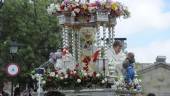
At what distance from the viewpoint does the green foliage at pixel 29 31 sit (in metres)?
44.8

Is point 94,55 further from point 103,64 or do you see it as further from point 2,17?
point 2,17

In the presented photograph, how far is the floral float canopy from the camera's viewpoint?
22.5 meters

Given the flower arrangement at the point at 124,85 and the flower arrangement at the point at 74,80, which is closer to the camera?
the flower arrangement at the point at 74,80

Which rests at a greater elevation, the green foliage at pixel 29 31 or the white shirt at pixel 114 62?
the green foliage at pixel 29 31

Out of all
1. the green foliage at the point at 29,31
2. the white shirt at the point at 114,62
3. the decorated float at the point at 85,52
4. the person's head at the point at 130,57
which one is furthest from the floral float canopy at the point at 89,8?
the green foliage at the point at 29,31

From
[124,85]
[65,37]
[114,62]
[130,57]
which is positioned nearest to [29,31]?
[65,37]

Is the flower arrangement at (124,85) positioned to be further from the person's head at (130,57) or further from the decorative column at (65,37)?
the decorative column at (65,37)

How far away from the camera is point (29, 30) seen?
45.2 m

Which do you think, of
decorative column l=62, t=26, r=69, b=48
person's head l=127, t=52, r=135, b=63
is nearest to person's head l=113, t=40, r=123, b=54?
person's head l=127, t=52, r=135, b=63

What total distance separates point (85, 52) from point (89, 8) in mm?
1540

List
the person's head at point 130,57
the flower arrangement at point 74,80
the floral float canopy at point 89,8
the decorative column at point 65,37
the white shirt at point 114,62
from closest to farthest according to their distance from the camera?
the person's head at point 130,57 < the flower arrangement at point 74,80 < the white shirt at point 114,62 < the floral float canopy at point 89,8 < the decorative column at point 65,37

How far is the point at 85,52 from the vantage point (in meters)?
23.0

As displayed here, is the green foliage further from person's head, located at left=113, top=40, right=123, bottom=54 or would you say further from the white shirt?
person's head, located at left=113, top=40, right=123, bottom=54

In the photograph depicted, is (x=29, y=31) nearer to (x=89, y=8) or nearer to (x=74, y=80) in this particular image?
(x=89, y=8)
